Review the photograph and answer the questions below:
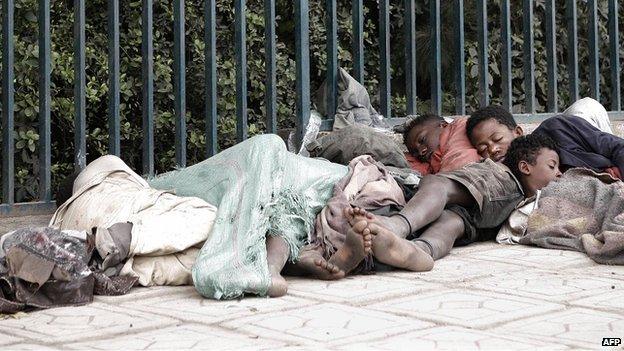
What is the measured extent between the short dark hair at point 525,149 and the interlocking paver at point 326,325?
187 centimetres

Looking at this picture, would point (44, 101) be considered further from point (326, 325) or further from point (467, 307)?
point (467, 307)

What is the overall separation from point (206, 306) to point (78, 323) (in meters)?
0.43

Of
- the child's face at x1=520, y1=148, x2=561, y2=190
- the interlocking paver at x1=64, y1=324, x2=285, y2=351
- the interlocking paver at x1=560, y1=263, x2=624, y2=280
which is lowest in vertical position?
the interlocking paver at x1=560, y1=263, x2=624, y2=280

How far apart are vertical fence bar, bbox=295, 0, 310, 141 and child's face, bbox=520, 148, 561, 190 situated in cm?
110

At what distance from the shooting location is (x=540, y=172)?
16.0 feet

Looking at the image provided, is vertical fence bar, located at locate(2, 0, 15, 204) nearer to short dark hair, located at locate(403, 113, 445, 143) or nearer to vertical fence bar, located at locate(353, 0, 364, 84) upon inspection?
vertical fence bar, located at locate(353, 0, 364, 84)

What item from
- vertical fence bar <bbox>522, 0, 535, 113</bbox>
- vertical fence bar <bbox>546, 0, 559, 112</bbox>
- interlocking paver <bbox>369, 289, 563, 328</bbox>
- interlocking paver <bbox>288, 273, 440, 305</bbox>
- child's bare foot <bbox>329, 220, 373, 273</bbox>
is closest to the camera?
interlocking paver <bbox>369, 289, 563, 328</bbox>

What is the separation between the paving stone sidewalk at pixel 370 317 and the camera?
285cm

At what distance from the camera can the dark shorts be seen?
461 cm

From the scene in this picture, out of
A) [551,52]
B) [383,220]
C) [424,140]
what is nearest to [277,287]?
[383,220]

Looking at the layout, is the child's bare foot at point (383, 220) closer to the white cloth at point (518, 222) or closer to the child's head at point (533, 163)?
the white cloth at point (518, 222)

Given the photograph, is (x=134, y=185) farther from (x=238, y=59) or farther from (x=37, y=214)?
(x=238, y=59)

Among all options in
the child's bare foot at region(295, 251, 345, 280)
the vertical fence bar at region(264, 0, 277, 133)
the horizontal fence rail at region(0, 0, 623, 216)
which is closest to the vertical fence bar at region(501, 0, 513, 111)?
the horizontal fence rail at region(0, 0, 623, 216)

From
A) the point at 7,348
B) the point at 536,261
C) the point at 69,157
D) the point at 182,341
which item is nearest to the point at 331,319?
the point at 182,341
